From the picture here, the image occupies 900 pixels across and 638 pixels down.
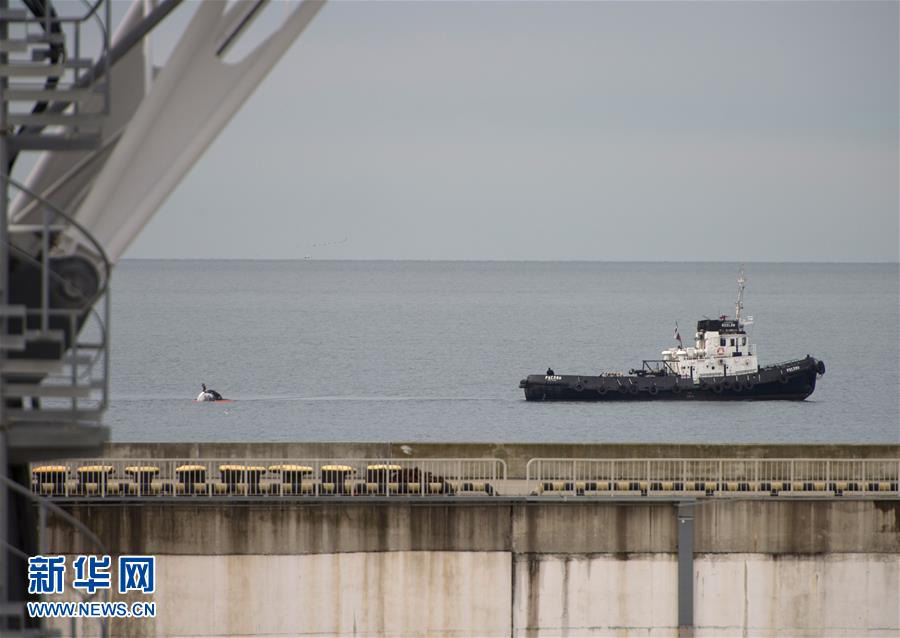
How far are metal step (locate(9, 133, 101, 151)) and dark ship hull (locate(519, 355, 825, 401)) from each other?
3808 inches

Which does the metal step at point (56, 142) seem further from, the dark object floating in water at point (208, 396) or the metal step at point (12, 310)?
the dark object floating in water at point (208, 396)

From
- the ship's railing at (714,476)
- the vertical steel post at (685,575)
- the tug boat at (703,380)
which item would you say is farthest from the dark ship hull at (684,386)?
the vertical steel post at (685,575)

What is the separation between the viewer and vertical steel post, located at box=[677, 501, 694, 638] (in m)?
33.9

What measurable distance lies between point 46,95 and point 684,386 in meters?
98.5

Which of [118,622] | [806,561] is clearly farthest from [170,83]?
[806,561]

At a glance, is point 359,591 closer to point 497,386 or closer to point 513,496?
point 513,496

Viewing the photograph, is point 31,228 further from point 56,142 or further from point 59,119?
point 59,119

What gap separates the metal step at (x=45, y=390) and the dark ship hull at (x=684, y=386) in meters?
97.1

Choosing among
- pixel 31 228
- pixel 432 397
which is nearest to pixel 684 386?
pixel 432 397

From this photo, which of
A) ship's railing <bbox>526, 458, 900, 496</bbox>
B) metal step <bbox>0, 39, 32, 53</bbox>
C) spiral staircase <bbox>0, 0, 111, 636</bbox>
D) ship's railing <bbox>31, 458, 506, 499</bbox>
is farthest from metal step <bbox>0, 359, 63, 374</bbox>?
ship's railing <bbox>526, 458, 900, 496</bbox>

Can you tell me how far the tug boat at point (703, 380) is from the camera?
10719 cm

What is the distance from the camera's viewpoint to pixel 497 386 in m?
135

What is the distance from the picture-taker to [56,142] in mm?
13320

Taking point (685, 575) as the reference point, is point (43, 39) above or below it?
above
